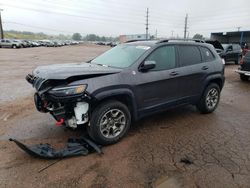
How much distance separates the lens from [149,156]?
355cm

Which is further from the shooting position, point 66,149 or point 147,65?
point 147,65

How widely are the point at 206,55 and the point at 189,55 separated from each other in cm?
68

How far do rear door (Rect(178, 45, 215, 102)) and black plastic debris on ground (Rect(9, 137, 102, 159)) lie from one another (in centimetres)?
229

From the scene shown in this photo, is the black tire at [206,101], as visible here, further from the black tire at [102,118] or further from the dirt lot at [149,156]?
the black tire at [102,118]

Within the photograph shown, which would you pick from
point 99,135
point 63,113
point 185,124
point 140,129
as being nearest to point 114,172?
point 99,135

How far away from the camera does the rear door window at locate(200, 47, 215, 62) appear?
17.7 ft

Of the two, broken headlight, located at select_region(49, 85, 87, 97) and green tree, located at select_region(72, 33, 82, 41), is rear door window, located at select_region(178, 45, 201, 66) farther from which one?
green tree, located at select_region(72, 33, 82, 41)

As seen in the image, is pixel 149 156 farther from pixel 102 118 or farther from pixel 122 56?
pixel 122 56

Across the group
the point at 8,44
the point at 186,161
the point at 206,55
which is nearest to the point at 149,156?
the point at 186,161

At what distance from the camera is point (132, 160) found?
3.43 m

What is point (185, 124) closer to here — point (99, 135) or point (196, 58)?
point (196, 58)

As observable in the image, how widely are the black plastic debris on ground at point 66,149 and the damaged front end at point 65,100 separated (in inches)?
13.4

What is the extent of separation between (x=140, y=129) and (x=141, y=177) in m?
1.62

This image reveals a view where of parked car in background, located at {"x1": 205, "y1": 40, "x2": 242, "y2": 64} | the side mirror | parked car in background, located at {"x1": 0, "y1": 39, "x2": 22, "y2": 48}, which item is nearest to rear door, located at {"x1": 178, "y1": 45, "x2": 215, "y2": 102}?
the side mirror
